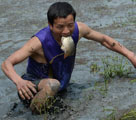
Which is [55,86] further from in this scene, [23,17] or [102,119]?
[23,17]

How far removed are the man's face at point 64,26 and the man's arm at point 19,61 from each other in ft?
1.03

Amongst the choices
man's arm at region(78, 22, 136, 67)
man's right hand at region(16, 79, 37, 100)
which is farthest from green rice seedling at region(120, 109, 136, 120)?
man's arm at region(78, 22, 136, 67)

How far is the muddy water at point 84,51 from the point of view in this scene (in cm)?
485

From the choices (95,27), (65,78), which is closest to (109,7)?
(95,27)

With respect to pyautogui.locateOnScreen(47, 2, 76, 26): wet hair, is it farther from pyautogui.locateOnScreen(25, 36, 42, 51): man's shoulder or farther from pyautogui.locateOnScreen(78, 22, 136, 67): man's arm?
pyautogui.locateOnScreen(78, 22, 136, 67): man's arm

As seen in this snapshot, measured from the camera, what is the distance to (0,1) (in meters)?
10.9

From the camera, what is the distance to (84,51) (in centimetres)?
702

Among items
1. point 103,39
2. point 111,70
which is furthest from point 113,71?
point 103,39

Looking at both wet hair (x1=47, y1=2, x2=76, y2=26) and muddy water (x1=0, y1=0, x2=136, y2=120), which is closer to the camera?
wet hair (x1=47, y1=2, x2=76, y2=26)

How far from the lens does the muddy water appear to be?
485cm

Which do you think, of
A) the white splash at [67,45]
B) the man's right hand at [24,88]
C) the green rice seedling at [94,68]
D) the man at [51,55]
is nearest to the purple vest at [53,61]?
the man at [51,55]

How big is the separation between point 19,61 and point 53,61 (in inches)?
20.0

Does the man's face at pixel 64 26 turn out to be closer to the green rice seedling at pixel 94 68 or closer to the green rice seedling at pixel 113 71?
the green rice seedling at pixel 113 71

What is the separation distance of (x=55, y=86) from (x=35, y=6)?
5805mm
